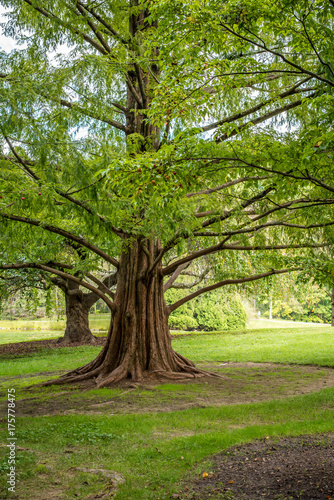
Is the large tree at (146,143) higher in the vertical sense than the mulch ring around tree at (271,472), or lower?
higher

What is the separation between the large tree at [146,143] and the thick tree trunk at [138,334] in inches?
1.1

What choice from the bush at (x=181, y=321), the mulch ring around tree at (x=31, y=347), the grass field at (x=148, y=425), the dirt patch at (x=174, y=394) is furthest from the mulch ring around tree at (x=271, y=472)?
the bush at (x=181, y=321)

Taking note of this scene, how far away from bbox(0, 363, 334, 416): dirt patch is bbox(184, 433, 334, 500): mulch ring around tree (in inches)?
95.8

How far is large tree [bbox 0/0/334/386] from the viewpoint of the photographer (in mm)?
4715

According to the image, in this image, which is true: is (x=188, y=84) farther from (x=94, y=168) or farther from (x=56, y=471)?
(x=56, y=471)

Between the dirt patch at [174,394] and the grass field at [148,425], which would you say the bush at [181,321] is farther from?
the dirt patch at [174,394]

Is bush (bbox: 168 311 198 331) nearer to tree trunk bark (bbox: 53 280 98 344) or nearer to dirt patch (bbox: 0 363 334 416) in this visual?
tree trunk bark (bbox: 53 280 98 344)

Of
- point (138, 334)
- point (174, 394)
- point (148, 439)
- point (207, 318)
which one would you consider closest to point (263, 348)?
point (138, 334)

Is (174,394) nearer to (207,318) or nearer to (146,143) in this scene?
(146,143)

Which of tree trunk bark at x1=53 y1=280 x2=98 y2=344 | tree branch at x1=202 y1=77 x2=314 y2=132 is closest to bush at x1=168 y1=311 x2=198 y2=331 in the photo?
tree trunk bark at x1=53 y1=280 x2=98 y2=344

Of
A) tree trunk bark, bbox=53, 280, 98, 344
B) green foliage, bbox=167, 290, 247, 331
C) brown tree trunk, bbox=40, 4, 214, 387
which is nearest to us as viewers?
brown tree trunk, bbox=40, 4, 214, 387

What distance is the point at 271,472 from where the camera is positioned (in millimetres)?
4012

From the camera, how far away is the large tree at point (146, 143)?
4.71m

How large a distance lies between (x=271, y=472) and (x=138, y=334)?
5.63 meters
